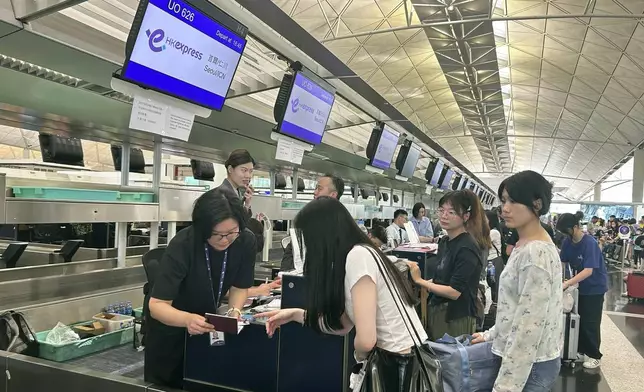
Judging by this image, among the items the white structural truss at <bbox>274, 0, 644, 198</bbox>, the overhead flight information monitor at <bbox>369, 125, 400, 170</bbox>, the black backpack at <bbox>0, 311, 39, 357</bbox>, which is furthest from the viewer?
the white structural truss at <bbox>274, 0, 644, 198</bbox>

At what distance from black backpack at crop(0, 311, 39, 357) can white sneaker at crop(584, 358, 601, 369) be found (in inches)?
206

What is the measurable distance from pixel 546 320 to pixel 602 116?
24730 mm

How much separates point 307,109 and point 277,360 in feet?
8.97

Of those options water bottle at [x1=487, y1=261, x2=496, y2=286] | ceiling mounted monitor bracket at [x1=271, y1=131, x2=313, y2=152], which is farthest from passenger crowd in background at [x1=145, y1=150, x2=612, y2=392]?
water bottle at [x1=487, y1=261, x2=496, y2=286]

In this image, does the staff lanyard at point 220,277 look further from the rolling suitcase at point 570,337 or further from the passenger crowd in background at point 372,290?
the rolling suitcase at point 570,337

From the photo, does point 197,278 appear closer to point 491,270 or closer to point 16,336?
point 16,336

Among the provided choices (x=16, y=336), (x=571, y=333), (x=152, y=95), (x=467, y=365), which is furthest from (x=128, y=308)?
(x=571, y=333)

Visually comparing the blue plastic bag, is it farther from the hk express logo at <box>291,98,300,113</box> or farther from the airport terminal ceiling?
the hk express logo at <box>291,98,300,113</box>

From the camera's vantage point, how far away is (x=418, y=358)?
1748 mm

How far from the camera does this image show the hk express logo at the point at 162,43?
104 inches

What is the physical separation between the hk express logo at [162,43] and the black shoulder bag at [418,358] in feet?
5.69

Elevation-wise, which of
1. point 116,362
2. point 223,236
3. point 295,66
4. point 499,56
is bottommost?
point 116,362

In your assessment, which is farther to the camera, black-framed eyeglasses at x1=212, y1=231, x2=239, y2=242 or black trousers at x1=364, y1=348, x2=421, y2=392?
black-framed eyeglasses at x1=212, y1=231, x2=239, y2=242

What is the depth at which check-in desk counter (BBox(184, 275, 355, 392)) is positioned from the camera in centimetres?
221
